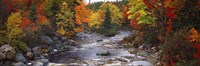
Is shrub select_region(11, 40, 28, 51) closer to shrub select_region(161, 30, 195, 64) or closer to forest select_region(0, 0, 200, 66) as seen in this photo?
forest select_region(0, 0, 200, 66)

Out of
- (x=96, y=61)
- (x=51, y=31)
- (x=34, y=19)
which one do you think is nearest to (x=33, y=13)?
(x=34, y=19)

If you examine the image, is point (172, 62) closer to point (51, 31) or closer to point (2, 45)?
point (2, 45)

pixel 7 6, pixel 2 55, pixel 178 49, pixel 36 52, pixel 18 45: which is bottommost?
pixel 178 49

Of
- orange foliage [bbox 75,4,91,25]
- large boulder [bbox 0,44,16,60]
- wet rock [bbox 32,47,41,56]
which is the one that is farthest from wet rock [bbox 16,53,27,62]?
orange foliage [bbox 75,4,91,25]

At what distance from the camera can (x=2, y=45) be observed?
27781 millimetres

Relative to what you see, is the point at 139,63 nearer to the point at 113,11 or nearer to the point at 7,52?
the point at 7,52

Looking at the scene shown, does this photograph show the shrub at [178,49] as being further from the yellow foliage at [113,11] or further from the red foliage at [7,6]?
the yellow foliage at [113,11]

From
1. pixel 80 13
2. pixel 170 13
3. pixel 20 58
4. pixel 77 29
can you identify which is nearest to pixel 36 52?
pixel 20 58

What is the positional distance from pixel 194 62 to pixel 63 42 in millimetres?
26734

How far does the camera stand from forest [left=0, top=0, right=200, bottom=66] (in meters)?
22.3

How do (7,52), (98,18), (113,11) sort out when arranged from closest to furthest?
(7,52), (98,18), (113,11)

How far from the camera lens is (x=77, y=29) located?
168 feet

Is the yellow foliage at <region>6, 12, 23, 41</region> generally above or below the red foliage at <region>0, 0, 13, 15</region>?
below

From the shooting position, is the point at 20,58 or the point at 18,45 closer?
the point at 20,58
